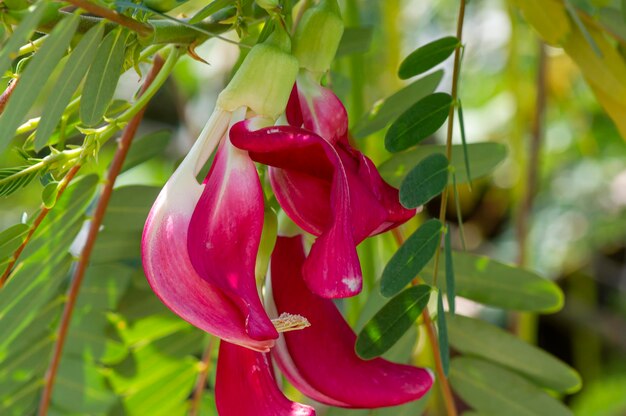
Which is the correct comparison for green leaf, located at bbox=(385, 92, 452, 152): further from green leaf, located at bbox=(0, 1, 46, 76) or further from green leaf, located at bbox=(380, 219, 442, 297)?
green leaf, located at bbox=(0, 1, 46, 76)

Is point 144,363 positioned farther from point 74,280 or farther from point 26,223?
point 26,223

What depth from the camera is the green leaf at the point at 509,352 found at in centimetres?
60

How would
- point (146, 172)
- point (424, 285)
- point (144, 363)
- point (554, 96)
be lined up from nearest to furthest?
1. point (424, 285)
2. point (144, 363)
3. point (554, 96)
4. point (146, 172)

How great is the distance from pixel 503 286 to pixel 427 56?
0.15 meters

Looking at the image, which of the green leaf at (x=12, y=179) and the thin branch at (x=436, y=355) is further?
the thin branch at (x=436, y=355)

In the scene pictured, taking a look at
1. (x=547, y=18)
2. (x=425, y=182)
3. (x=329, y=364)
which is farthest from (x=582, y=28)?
(x=329, y=364)

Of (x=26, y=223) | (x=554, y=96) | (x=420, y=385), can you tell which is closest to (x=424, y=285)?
(x=420, y=385)

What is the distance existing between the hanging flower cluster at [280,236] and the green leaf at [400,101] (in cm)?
14

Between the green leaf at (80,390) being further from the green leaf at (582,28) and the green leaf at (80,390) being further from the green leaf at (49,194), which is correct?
the green leaf at (582,28)

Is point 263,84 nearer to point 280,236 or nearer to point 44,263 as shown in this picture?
point 280,236

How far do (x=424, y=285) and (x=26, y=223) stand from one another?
7.7 inches

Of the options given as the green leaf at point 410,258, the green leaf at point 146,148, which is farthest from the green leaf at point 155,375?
the green leaf at point 410,258

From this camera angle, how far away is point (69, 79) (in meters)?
0.42

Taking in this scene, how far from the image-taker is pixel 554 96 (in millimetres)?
1488
